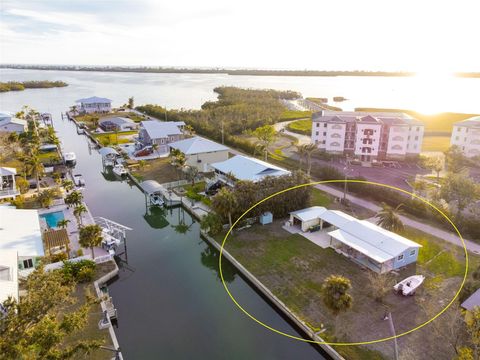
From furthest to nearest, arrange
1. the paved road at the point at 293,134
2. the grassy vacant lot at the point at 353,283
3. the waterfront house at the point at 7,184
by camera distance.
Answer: the paved road at the point at 293,134 < the waterfront house at the point at 7,184 < the grassy vacant lot at the point at 353,283

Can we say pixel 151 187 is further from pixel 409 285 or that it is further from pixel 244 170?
pixel 409 285

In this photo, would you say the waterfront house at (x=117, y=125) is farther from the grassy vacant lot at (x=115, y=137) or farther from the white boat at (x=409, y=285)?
the white boat at (x=409, y=285)

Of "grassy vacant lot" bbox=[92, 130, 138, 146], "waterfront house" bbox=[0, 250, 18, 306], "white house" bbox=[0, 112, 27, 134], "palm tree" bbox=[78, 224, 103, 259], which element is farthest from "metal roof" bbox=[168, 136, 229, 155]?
"white house" bbox=[0, 112, 27, 134]

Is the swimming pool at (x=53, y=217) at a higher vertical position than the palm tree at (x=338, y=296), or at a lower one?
lower

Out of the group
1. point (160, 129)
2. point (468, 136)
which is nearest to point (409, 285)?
point (468, 136)

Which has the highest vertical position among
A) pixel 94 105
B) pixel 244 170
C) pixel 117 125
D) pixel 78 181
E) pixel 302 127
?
pixel 94 105

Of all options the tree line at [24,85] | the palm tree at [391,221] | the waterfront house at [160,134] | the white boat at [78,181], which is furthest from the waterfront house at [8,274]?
the tree line at [24,85]
